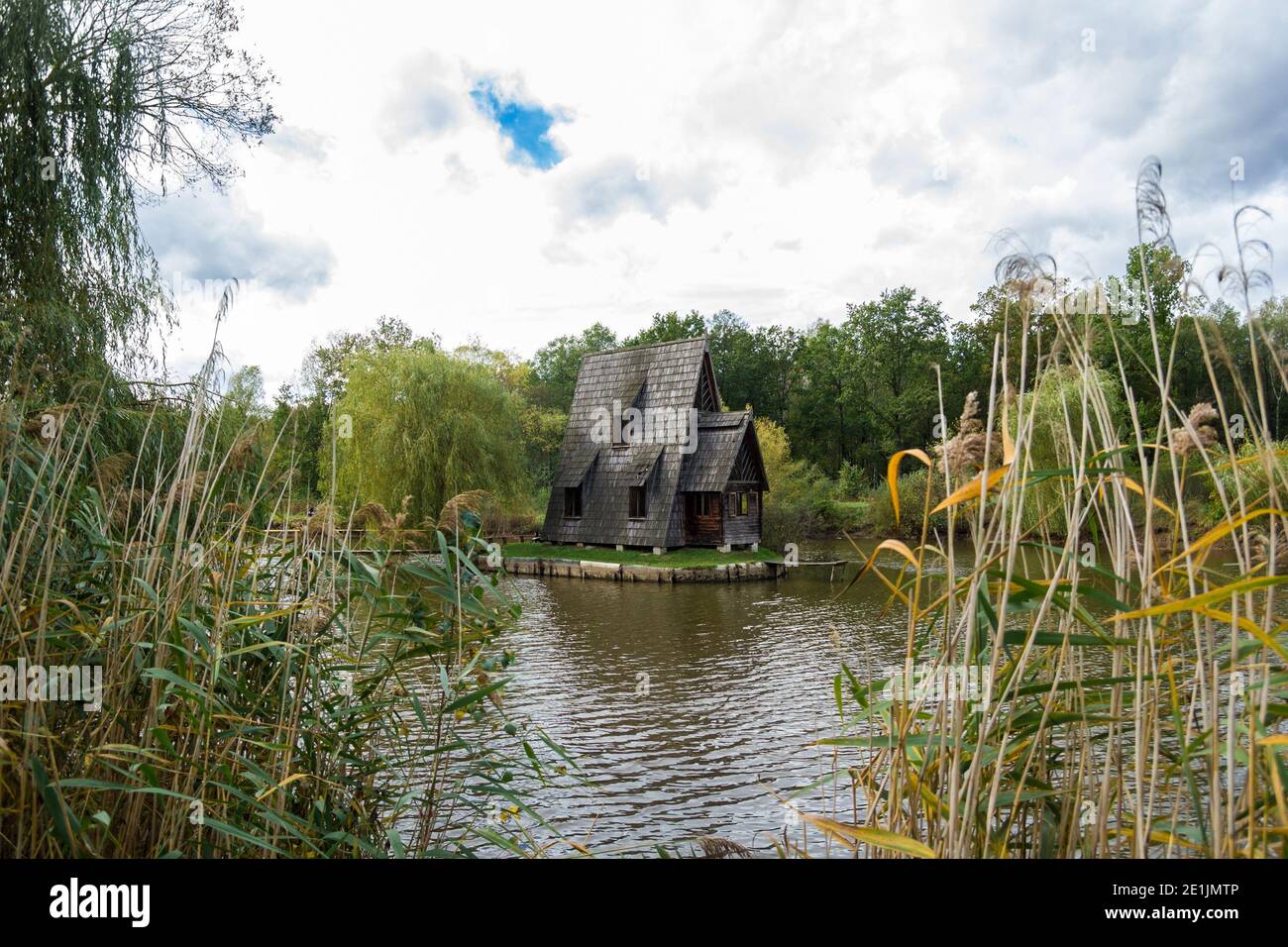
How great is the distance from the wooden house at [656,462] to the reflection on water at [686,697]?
6.30 meters

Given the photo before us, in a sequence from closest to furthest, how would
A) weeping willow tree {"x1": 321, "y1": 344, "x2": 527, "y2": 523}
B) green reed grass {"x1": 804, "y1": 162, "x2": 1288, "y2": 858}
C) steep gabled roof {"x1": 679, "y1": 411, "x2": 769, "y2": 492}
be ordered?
1. green reed grass {"x1": 804, "y1": 162, "x2": 1288, "y2": 858}
2. weeping willow tree {"x1": 321, "y1": 344, "x2": 527, "y2": 523}
3. steep gabled roof {"x1": 679, "y1": 411, "x2": 769, "y2": 492}

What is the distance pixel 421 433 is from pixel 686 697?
15.9 m

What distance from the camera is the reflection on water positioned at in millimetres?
7164

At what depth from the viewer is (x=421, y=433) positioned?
82.8ft

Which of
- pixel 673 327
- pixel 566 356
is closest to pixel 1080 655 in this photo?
pixel 673 327

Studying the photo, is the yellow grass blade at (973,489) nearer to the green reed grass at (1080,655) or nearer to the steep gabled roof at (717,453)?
the green reed grass at (1080,655)

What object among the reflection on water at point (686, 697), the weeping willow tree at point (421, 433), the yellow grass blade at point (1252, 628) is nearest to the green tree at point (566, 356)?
the weeping willow tree at point (421, 433)

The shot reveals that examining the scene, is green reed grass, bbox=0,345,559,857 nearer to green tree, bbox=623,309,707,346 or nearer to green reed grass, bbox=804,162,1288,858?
green reed grass, bbox=804,162,1288,858

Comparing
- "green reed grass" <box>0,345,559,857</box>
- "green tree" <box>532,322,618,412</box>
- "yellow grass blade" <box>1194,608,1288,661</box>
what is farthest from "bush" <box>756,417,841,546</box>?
"yellow grass blade" <box>1194,608,1288,661</box>

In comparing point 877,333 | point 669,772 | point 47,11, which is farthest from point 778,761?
point 877,333

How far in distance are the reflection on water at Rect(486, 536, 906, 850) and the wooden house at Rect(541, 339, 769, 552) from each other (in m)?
6.30

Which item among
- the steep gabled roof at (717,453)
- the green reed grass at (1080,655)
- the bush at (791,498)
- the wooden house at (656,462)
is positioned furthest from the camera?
the bush at (791,498)

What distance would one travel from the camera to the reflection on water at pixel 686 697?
23.5 feet
